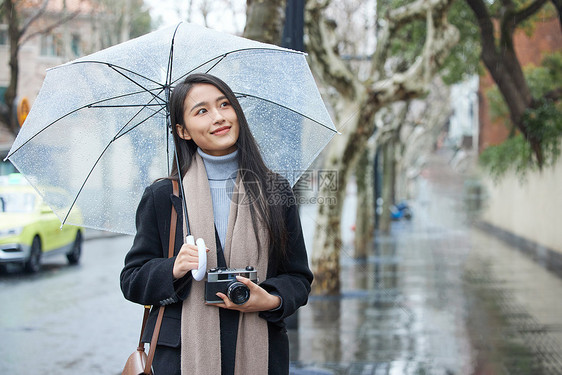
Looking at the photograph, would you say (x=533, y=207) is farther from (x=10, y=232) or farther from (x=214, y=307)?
(x=214, y=307)

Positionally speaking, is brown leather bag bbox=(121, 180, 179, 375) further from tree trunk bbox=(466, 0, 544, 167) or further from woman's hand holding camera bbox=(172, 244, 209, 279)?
tree trunk bbox=(466, 0, 544, 167)

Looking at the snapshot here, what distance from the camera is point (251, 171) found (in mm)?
2557

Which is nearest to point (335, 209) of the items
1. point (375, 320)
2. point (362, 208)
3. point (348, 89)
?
point (348, 89)

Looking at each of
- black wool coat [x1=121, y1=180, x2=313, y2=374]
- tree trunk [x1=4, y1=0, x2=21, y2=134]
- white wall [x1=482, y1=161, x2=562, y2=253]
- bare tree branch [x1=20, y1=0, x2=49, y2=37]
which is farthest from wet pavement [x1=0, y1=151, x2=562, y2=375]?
bare tree branch [x1=20, y1=0, x2=49, y2=37]

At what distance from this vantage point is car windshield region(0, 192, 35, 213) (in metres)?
9.27

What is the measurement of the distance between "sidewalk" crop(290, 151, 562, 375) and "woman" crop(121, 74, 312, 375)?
3.38 metres

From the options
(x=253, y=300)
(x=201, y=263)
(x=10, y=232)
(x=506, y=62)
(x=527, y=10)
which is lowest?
(x=10, y=232)

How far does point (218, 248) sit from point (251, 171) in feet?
1.02

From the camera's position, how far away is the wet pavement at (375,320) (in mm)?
6320

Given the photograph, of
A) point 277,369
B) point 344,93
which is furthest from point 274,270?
point 344,93

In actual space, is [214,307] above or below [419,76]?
below

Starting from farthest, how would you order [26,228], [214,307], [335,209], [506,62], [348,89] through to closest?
1. [26,228]
2. [335,209]
3. [348,89]
4. [506,62]
5. [214,307]

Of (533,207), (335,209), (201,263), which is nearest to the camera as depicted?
(201,263)

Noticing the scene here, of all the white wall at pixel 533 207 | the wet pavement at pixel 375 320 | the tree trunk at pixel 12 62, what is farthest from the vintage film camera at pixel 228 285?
the white wall at pixel 533 207
